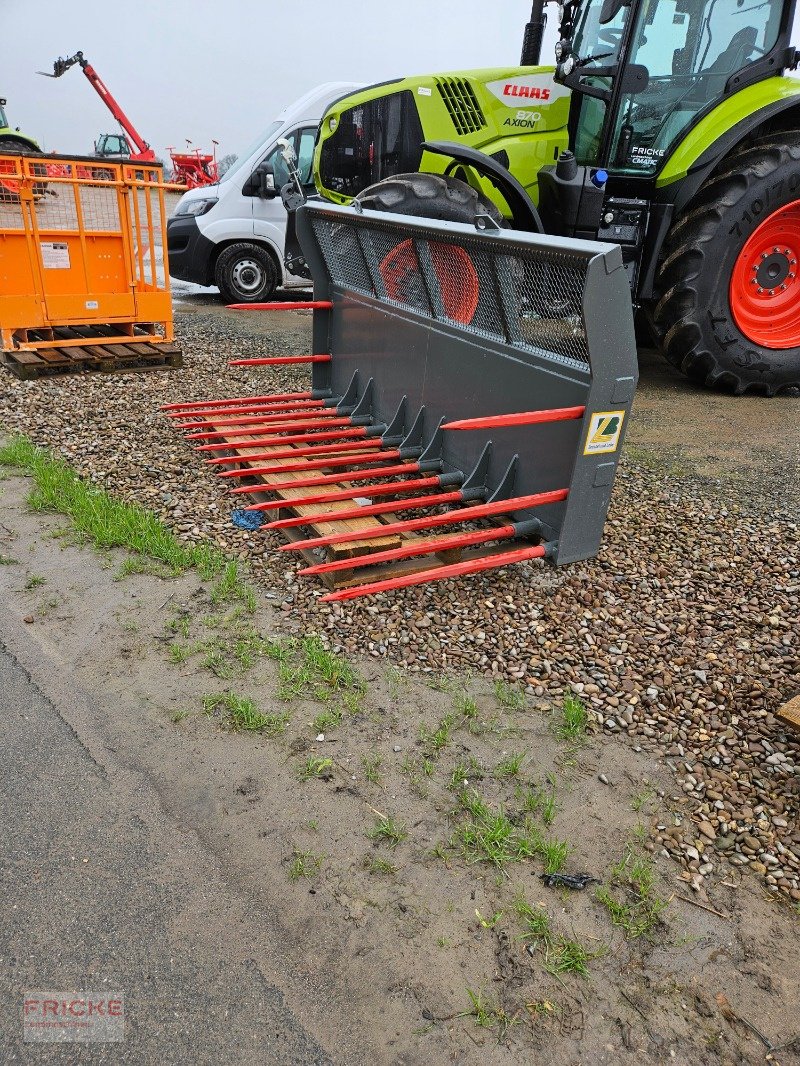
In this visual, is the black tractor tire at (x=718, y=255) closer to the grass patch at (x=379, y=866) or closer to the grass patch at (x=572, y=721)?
the grass patch at (x=572, y=721)

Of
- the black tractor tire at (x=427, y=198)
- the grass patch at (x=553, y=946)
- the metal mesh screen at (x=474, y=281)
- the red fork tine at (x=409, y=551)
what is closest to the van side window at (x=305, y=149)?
the black tractor tire at (x=427, y=198)

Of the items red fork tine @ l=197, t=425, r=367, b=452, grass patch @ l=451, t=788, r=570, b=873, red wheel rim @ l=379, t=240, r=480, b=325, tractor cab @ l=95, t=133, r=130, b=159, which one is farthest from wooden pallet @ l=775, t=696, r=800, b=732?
tractor cab @ l=95, t=133, r=130, b=159

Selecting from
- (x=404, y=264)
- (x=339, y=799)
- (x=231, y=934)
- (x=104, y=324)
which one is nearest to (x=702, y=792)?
(x=339, y=799)

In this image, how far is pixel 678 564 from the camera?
387cm

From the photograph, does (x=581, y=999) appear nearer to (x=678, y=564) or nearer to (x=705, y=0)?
(x=678, y=564)

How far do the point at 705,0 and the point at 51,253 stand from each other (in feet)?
18.6

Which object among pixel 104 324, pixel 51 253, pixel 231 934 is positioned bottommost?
pixel 231 934

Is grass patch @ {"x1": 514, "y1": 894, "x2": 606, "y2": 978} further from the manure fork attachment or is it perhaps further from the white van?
the white van

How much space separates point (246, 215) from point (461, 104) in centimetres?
364

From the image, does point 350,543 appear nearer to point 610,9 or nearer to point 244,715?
point 244,715

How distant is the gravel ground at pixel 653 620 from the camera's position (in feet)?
8.18

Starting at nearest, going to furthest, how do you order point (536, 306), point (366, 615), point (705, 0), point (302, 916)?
point (302, 916)
point (366, 615)
point (536, 306)
point (705, 0)

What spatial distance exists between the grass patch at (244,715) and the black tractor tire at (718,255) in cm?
496

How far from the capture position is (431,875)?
2.14 metres
